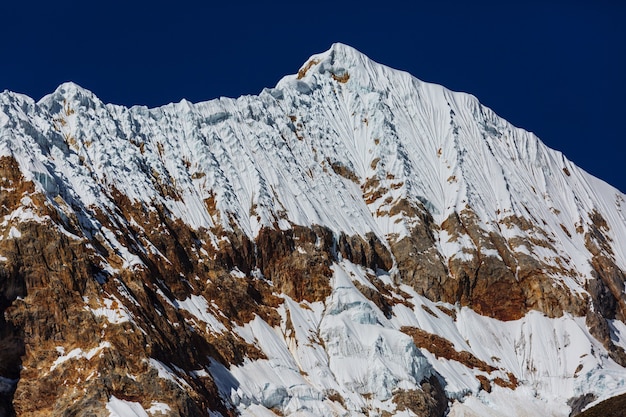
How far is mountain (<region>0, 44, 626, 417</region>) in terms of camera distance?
121 m

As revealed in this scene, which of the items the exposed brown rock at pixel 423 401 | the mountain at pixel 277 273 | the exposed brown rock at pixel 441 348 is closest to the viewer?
the mountain at pixel 277 273

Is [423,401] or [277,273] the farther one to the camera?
[277,273]

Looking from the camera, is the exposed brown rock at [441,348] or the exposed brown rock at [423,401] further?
the exposed brown rock at [441,348]

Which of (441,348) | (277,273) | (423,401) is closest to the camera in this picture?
(423,401)

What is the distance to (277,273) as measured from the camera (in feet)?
512

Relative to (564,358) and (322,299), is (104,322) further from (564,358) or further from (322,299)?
(564,358)

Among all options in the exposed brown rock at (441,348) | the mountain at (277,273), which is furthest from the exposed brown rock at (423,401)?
the exposed brown rock at (441,348)

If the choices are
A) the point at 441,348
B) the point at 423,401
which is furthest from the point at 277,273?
the point at 423,401

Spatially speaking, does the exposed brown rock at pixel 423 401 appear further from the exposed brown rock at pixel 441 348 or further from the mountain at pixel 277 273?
the exposed brown rock at pixel 441 348

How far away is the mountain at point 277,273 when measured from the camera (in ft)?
396

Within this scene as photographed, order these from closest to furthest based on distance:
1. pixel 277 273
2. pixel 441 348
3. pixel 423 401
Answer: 1. pixel 423 401
2. pixel 441 348
3. pixel 277 273

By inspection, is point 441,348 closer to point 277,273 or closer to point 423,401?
point 423,401

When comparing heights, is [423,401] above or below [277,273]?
below

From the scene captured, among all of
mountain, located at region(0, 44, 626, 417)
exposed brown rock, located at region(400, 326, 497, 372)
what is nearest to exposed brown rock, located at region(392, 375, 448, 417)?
mountain, located at region(0, 44, 626, 417)
